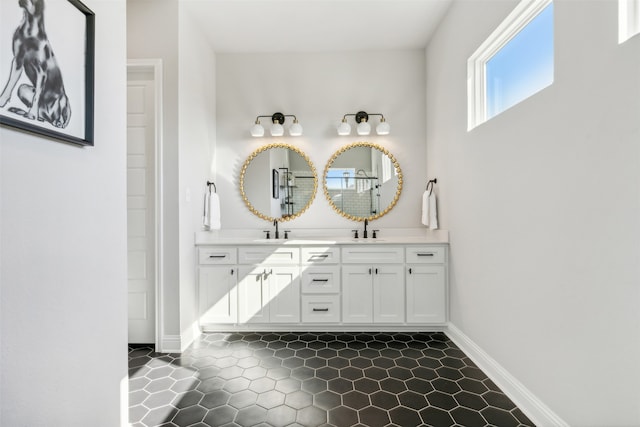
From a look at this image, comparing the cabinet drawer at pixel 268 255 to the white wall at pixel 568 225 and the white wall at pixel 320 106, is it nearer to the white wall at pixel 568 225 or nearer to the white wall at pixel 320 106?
the white wall at pixel 320 106

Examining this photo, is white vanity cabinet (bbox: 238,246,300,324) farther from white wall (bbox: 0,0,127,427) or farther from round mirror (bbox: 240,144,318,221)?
white wall (bbox: 0,0,127,427)

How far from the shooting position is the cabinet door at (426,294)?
2.87 meters

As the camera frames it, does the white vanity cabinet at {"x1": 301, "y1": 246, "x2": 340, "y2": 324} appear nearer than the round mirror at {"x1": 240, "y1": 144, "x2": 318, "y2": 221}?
Yes

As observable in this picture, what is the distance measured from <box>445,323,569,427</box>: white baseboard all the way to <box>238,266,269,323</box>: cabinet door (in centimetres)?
168

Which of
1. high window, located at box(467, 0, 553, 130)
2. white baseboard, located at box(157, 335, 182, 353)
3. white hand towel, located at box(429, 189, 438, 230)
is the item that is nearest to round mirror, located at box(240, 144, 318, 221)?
white hand towel, located at box(429, 189, 438, 230)

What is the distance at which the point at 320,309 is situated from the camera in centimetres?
291

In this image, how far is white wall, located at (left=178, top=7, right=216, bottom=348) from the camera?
2.62 metres

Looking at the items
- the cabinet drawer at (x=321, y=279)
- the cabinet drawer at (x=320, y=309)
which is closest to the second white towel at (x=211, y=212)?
the cabinet drawer at (x=321, y=279)

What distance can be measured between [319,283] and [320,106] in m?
1.89

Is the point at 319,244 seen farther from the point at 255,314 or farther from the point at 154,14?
the point at 154,14

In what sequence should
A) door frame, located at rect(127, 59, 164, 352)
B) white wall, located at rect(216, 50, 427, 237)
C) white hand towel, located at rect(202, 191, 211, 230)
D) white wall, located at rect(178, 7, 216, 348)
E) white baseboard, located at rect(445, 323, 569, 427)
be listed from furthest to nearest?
white wall, located at rect(216, 50, 427, 237) < white hand towel, located at rect(202, 191, 211, 230) < white wall, located at rect(178, 7, 216, 348) < door frame, located at rect(127, 59, 164, 352) < white baseboard, located at rect(445, 323, 569, 427)

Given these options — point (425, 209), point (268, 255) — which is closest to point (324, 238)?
point (268, 255)

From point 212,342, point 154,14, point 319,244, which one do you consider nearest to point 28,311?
point 212,342

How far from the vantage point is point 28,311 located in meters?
0.97
